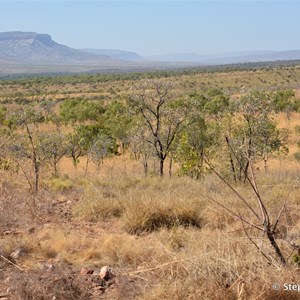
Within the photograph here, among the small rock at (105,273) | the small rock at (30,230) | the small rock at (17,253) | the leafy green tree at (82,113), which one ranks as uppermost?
the small rock at (105,273)

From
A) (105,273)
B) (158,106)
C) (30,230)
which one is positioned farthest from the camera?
(158,106)

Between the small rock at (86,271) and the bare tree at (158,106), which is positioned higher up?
the bare tree at (158,106)

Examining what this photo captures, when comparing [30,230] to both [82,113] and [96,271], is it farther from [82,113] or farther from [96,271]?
[82,113]

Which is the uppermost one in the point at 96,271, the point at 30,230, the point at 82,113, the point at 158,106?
the point at 158,106

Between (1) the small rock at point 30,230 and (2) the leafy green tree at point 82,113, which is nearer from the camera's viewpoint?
(1) the small rock at point 30,230

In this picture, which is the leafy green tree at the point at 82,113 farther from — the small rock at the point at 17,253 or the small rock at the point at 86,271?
the small rock at the point at 86,271

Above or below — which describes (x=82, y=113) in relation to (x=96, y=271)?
below

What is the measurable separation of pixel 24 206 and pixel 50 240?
5.41ft

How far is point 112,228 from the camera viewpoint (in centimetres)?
702

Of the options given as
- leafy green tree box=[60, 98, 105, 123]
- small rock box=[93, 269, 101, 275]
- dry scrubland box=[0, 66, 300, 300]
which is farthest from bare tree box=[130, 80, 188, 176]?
leafy green tree box=[60, 98, 105, 123]

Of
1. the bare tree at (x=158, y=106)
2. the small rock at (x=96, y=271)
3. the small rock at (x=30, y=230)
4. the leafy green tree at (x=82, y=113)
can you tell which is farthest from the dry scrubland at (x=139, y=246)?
the leafy green tree at (x=82, y=113)

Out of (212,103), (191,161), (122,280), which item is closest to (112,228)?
(122,280)

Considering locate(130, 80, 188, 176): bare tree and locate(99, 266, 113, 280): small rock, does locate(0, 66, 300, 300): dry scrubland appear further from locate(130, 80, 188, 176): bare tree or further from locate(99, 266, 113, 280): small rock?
locate(130, 80, 188, 176): bare tree

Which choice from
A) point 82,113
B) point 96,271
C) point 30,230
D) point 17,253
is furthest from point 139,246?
point 82,113
